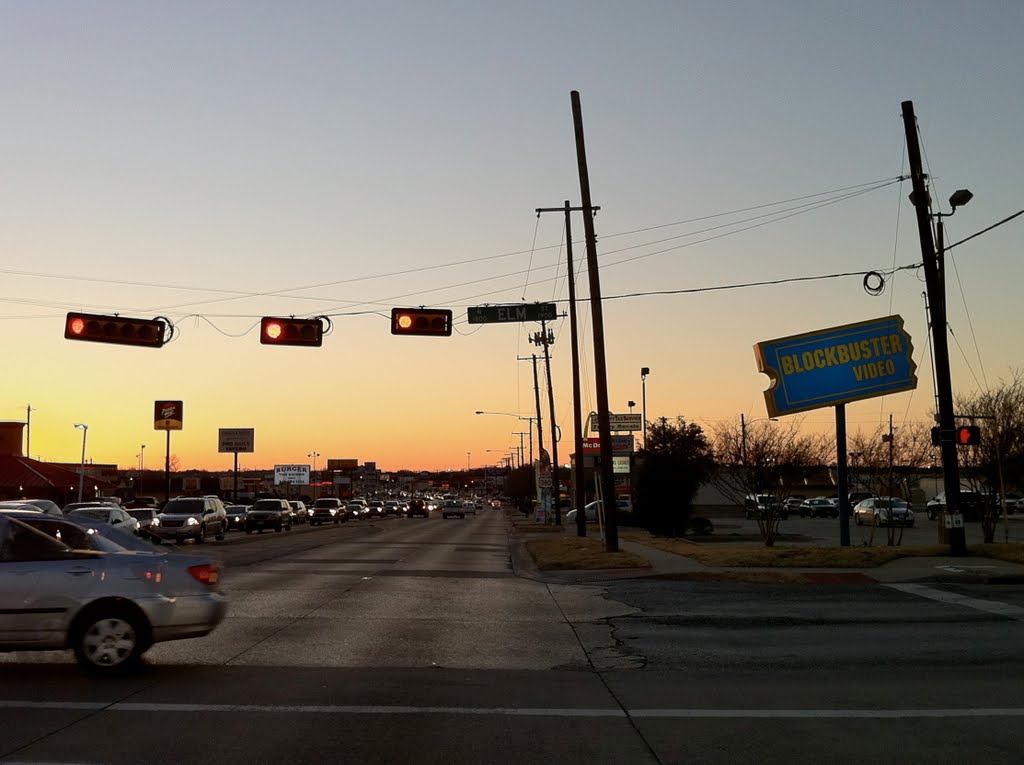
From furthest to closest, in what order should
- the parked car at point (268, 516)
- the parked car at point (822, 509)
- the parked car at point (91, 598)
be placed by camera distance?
the parked car at point (822, 509) → the parked car at point (268, 516) → the parked car at point (91, 598)

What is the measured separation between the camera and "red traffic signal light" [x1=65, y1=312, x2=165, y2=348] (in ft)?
72.2

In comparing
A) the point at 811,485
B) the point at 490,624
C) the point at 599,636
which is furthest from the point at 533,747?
the point at 811,485

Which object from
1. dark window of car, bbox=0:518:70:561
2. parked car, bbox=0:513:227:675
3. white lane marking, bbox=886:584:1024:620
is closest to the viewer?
parked car, bbox=0:513:227:675

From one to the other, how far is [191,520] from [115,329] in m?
17.5

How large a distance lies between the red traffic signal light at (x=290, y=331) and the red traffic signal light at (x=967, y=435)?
46.7 feet

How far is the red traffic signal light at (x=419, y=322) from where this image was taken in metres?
22.8

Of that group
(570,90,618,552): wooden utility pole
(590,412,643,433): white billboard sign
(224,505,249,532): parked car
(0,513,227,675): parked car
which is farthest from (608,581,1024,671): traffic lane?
(590,412,643,433): white billboard sign

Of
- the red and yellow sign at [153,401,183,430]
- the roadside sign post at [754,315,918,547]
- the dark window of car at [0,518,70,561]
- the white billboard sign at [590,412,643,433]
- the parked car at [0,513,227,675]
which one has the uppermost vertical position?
the red and yellow sign at [153,401,183,430]

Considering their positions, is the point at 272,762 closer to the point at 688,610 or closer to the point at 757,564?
the point at 688,610

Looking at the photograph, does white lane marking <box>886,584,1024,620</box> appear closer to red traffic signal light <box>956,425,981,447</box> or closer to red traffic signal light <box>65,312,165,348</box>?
red traffic signal light <box>956,425,981,447</box>

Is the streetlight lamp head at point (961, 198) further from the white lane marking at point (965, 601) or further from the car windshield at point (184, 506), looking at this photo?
the car windshield at point (184, 506)

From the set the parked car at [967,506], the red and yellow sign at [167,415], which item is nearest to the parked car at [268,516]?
the parked car at [967,506]

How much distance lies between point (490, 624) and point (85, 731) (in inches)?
298

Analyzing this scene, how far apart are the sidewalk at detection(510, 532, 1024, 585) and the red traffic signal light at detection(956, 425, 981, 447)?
257 cm
